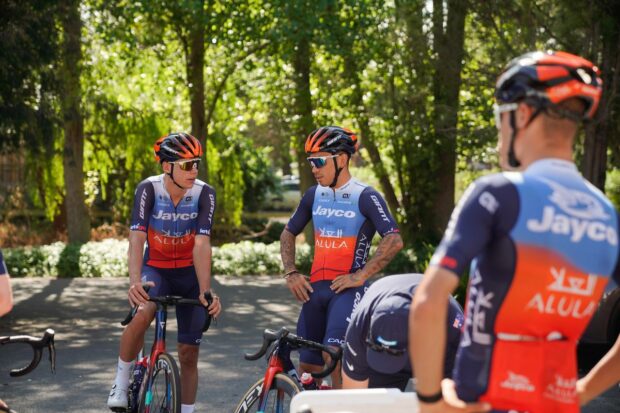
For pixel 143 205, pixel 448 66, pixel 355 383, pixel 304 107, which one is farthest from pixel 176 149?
pixel 304 107

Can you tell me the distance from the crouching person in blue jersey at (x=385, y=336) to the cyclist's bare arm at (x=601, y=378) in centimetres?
88

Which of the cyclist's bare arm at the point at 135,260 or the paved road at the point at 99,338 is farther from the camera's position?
the paved road at the point at 99,338

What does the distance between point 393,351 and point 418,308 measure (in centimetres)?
126

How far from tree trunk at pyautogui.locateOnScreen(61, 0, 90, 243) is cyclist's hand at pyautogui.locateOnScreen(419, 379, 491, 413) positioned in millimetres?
17212

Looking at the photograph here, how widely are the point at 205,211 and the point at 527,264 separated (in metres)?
4.30

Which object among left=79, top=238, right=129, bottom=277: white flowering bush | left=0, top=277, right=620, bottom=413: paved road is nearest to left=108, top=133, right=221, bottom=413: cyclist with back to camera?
left=0, top=277, right=620, bottom=413: paved road

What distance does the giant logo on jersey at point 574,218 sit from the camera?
9.37 feet

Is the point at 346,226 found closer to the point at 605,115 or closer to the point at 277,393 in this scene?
the point at 277,393

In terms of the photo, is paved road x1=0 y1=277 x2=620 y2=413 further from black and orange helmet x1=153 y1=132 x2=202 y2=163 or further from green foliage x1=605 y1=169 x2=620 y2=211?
green foliage x1=605 y1=169 x2=620 y2=211

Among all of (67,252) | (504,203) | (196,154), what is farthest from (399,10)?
(504,203)

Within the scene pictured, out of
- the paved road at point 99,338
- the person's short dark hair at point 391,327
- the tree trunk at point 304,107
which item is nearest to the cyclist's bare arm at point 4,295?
the person's short dark hair at point 391,327

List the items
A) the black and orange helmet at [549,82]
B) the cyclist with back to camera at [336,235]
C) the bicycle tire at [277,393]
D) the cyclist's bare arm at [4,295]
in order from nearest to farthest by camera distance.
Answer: the black and orange helmet at [549,82], the cyclist's bare arm at [4,295], the bicycle tire at [277,393], the cyclist with back to camera at [336,235]

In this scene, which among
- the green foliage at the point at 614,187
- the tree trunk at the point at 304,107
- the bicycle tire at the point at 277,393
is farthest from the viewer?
the green foliage at the point at 614,187

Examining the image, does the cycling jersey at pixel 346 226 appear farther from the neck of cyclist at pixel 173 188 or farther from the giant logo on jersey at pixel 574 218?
the giant logo on jersey at pixel 574 218
